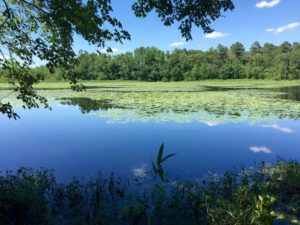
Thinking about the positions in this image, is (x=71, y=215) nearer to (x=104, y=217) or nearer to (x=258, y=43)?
(x=104, y=217)

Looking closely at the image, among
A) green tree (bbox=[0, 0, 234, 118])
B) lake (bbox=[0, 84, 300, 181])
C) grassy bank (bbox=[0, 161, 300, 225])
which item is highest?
green tree (bbox=[0, 0, 234, 118])

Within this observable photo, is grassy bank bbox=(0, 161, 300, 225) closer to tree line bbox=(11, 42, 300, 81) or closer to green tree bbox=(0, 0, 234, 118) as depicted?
green tree bbox=(0, 0, 234, 118)

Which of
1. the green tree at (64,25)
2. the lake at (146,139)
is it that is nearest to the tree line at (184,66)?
the lake at (146,139)

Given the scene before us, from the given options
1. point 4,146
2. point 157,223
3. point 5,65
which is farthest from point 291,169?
point 4,146

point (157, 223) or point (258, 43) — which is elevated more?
point (258, 43)

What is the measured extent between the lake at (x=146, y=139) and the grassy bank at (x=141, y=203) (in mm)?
1383

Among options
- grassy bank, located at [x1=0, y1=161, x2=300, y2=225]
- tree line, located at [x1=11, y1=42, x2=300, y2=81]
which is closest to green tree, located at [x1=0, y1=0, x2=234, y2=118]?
grassy bank, located at [x1=0, y1=161, x2=300, y2=225]

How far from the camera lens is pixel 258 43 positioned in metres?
111

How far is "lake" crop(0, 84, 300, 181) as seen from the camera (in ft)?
27.9

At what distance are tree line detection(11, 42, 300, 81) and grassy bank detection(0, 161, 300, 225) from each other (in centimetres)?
7104

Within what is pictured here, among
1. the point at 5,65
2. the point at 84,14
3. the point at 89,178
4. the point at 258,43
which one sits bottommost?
the point at 89,178

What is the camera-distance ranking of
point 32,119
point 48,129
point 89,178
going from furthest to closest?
point 32,119 < point 48,129 < point 89,178

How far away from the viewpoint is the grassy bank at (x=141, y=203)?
4656 mm

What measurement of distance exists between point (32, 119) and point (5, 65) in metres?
12.0
